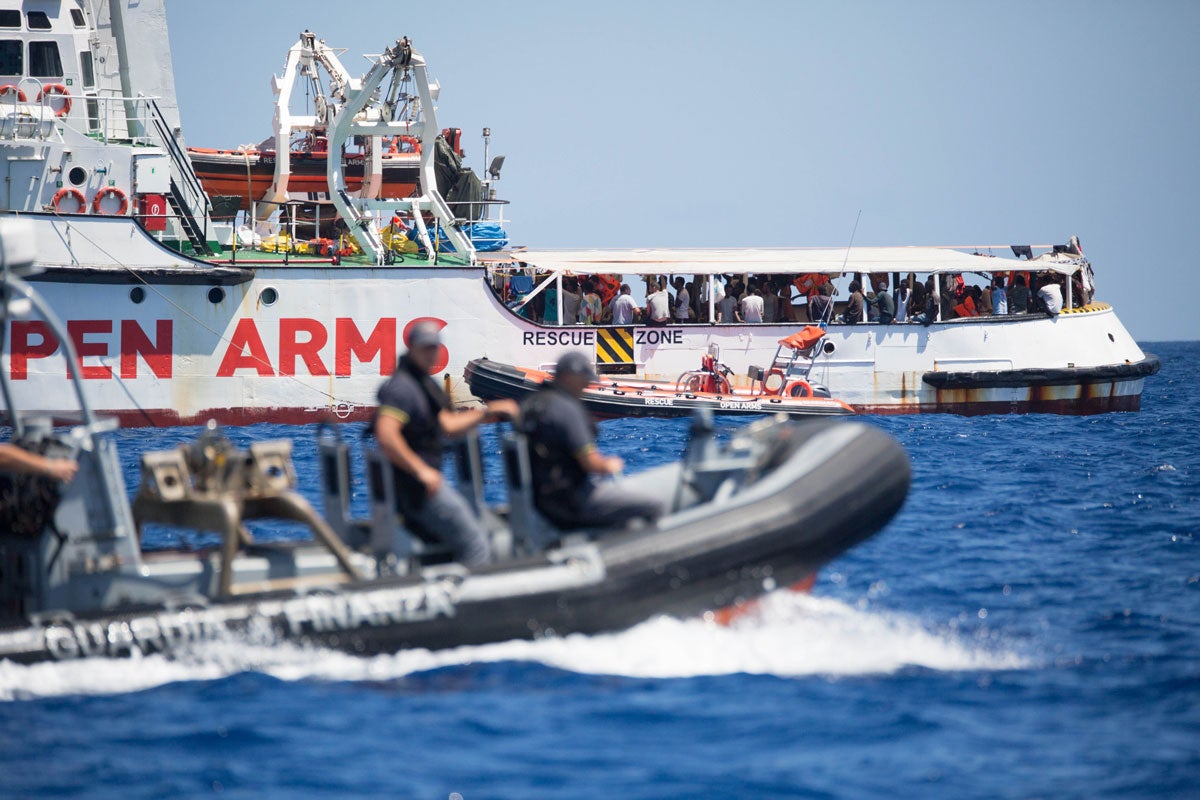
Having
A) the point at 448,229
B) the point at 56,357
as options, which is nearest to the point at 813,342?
the point at 448,229

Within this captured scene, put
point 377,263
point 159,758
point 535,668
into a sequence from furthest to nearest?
point 377,263
point 535,668
point 159,758

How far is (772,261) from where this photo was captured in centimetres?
2512

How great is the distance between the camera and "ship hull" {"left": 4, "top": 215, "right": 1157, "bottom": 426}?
67.3ft

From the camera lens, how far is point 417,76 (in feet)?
75.6

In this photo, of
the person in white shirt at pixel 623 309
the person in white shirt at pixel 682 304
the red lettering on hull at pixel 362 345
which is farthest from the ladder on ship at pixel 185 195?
the person in white shirt at pixel 682 304

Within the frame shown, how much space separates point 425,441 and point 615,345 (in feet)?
52.3

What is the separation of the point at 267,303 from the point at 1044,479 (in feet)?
40.3

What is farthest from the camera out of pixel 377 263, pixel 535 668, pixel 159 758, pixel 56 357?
pixel 377 263

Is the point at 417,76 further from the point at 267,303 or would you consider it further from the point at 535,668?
the point at 535,668

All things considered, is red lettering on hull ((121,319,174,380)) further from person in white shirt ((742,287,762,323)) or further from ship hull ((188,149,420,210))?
person in white shirt ((742,287,762,323))

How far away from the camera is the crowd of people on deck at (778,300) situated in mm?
23703

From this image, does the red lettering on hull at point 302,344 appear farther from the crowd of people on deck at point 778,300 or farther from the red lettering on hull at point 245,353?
the crowd of people on deck at point 778,300

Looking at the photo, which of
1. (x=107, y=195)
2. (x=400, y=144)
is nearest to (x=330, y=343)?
(x=107, y=195)

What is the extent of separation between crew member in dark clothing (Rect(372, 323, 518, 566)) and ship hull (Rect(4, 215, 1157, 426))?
11.9 m
